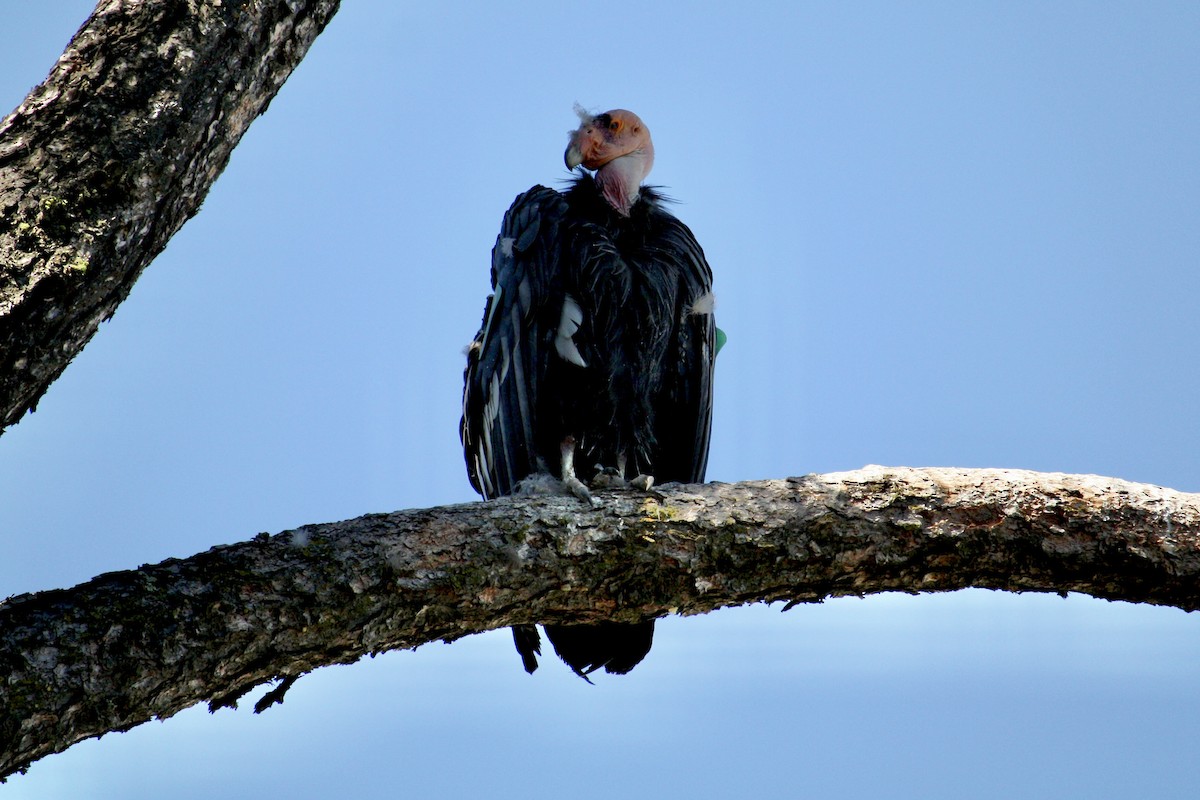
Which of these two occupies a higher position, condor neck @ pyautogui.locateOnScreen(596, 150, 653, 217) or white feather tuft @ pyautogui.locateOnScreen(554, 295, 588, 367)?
condor neck @ pyautogui.locateOnScreen(596, 150, 653, 217)

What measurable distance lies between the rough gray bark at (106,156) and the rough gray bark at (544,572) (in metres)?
0.69

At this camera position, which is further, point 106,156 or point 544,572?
point 544,572

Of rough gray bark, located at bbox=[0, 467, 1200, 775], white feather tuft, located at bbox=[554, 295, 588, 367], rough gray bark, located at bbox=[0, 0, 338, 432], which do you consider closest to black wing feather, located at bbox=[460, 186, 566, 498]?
white feather tuft, located at bbox=[554, 295, 588, 367]

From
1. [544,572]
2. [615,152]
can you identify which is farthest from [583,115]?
[544,572]

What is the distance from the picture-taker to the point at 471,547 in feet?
11.5

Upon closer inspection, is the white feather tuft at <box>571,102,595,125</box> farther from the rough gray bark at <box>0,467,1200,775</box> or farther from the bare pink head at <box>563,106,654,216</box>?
the rough gray bark at <box>0,467,1200,775</box>

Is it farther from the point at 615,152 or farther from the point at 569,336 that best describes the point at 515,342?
the point at 615,152

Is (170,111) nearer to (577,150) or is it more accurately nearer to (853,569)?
(853,569)

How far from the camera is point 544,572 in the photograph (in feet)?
11.8

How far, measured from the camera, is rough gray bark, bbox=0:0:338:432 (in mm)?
Answer: 2777

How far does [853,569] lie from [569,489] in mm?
1212

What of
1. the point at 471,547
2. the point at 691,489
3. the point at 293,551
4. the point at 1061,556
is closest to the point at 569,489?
the point at 691,489

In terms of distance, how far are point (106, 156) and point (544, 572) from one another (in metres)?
1.80

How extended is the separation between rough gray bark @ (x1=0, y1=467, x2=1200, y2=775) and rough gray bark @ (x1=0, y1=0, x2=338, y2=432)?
2.27 feet
